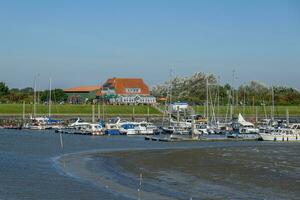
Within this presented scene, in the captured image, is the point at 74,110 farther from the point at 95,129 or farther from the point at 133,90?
the point at 95,129

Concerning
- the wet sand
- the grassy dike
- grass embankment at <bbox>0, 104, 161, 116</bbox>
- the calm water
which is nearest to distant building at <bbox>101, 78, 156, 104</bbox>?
the grassy dike

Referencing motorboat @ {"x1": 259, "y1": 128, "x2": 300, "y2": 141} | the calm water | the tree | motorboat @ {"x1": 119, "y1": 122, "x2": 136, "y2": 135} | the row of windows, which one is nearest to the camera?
the calm water

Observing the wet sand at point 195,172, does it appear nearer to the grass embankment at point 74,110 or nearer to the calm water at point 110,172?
the calm water at point 110,172

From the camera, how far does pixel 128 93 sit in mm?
196250

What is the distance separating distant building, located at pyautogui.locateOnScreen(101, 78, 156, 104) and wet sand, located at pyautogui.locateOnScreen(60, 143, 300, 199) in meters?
122

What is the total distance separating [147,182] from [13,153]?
26.6 metres

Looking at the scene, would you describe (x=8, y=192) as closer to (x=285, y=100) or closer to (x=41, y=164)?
(x=41, y=164)

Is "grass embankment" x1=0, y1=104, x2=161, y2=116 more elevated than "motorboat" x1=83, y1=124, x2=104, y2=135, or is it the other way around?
"grass embankment" x1=0, y1=104, x2=161, y2=116

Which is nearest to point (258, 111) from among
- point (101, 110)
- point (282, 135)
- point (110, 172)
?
point (101, 110)

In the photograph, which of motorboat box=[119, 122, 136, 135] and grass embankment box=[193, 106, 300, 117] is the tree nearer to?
grass embankment box=[193, 106, 300, 117]

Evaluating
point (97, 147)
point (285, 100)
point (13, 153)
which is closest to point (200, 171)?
point (13, 153)

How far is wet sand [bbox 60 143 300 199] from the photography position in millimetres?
35688

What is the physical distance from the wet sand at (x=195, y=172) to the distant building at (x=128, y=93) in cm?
12159

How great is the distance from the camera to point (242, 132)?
97500 millimetres
